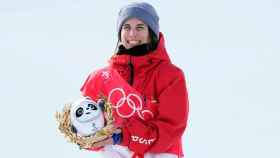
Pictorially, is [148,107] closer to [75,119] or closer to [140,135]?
[140,135]

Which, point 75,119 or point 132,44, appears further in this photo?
point 132,44

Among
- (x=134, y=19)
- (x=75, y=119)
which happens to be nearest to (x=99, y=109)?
(x=75, y=119)

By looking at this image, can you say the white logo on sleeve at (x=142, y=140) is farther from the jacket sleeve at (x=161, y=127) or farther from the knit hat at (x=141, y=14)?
the knit hat at (x=141, y=14)

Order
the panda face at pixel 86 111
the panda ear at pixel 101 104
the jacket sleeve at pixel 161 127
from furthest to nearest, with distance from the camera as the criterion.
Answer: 1. the jacket sleeve at pixel 161 127
2. the panda ear at pixel 101 104
3. the panda face at pixel 86 111

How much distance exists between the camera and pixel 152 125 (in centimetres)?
555

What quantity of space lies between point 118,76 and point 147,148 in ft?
2.23

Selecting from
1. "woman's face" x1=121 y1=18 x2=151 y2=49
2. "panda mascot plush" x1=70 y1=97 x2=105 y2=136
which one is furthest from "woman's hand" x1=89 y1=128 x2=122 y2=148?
"woman's face" x1=121 y1=18 x2=151 y2=49

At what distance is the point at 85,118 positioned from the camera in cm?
525

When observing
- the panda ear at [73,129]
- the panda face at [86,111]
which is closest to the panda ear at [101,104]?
the panda face at [86,111]

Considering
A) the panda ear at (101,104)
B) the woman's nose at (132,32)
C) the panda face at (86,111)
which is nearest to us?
the panda face at (86,111)

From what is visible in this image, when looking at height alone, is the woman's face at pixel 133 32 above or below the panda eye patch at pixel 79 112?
above

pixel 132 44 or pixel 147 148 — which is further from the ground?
pixel 132 44

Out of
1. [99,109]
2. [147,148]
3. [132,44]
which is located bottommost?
[147,148]

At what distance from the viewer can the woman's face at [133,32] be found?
5.73 metres
